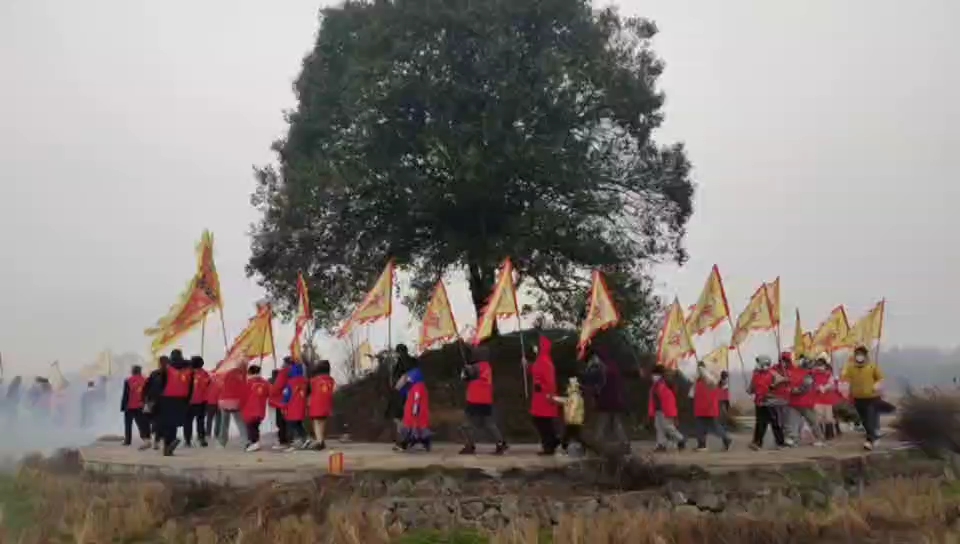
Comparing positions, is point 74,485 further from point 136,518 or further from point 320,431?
point 320,431

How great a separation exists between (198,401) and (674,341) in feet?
29.9

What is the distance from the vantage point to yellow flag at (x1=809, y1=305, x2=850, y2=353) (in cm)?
2494

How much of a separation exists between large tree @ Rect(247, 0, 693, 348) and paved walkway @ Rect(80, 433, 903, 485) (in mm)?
5542

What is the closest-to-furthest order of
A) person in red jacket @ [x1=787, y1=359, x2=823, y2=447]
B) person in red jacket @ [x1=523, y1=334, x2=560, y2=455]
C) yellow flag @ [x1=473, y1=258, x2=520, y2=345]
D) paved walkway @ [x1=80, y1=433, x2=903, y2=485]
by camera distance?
paved walkway @ [x1=80, y1=433, x2=903, y2=485] → person in red jacket @ [x1=523, y1=334, x2=560, y2=455] → yellow flag @ [x1=473, y1=258, x2=520, y2=345] → person in red jacket @ [x1=787, y1=359, x2=823, y2=447]

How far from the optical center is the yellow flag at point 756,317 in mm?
20391

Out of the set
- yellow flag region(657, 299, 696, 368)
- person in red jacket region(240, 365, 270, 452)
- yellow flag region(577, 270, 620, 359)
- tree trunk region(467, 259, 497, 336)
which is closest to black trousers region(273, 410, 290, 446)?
person in red jacket region(240, 365, 270, 452)

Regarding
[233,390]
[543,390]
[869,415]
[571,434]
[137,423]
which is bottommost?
[571,434]

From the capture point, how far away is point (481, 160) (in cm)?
1970

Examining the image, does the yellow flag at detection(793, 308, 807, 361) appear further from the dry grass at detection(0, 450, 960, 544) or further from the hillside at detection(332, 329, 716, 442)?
the dry grass at detection(0, 450, 960, 544)

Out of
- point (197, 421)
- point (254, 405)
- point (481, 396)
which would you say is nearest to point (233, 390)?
point (254, 405)

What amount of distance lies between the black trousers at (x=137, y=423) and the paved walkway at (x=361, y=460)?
0.69 m

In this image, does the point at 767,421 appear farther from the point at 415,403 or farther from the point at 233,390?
the point at 233,390

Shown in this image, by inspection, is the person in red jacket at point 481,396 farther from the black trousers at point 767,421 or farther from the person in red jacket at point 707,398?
the black trousers at point 767,421

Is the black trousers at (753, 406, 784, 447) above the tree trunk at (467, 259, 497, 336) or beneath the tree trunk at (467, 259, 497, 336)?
beneath
